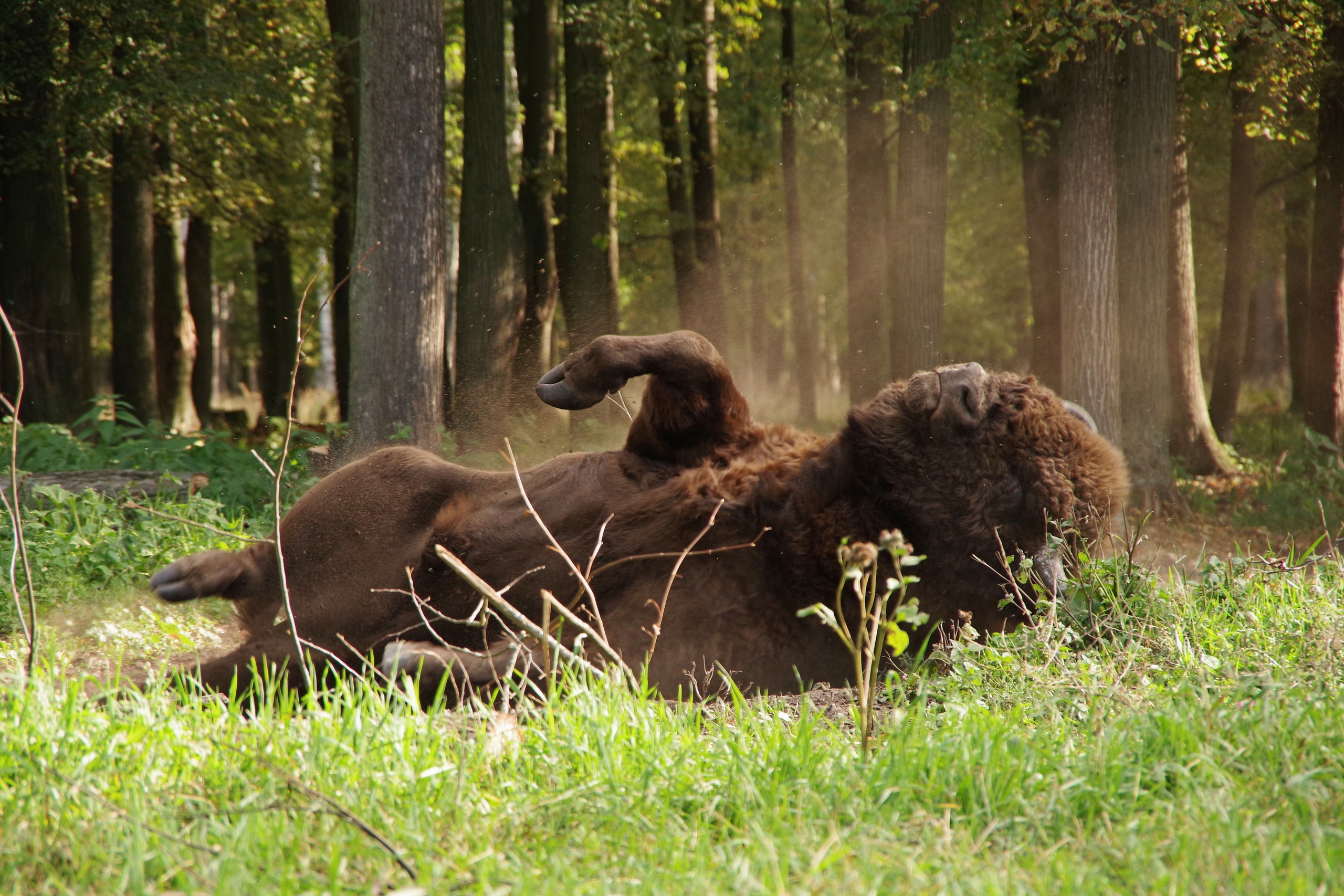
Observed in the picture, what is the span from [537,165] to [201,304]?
302 inches

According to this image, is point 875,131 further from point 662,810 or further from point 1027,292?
point 662,810

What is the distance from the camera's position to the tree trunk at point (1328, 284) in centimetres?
1212

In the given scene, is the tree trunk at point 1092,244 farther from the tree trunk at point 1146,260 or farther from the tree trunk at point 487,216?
the tree trunk at point 487,216

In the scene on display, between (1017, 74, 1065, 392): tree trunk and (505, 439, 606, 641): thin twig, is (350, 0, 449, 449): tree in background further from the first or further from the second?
(1017, 74, 1065, 392): tree trunk

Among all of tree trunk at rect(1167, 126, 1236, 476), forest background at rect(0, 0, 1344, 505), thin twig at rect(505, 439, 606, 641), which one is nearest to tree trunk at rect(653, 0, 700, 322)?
forest background at rect(0, 0, 1344, 505)

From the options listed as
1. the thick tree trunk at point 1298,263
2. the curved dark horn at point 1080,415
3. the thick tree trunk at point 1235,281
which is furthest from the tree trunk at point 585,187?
the thick tree trunk at point 1298,263

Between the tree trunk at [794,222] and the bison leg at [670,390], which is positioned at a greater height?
the tree trunk at [794,222]

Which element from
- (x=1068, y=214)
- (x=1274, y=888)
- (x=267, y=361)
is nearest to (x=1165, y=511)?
(x=1068, y=214)

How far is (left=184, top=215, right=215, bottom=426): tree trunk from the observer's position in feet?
58.6

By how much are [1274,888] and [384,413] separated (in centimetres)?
692

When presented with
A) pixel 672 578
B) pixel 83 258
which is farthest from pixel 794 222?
pixel 672 578

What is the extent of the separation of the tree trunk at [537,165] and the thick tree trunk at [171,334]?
20.1ft

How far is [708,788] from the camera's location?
2314 mm

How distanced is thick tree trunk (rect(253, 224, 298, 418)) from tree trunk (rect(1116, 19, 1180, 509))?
38.2 ft
